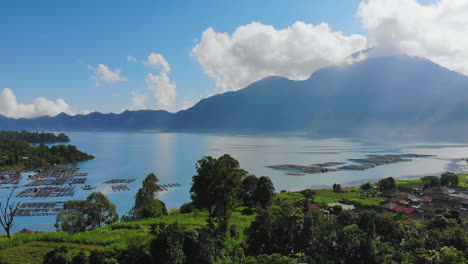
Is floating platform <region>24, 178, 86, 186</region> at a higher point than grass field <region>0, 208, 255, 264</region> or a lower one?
lower

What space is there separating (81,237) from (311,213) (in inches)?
504

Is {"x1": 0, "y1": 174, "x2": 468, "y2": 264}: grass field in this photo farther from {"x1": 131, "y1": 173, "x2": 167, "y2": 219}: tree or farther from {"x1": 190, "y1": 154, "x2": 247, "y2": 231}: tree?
{"x1": 131, "y1": 173, "x2": 167, "y2": 219}: tree

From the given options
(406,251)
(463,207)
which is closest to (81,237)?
(406,251)

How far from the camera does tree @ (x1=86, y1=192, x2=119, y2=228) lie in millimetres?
24602

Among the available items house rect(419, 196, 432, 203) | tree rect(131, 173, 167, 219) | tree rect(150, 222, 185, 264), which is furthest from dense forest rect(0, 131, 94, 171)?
house rect(419, 196, 432, 203)

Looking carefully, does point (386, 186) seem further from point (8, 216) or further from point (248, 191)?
point (8, 216)

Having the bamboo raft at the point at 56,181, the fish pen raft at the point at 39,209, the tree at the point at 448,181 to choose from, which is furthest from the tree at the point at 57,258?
the tree at the point at 448,181

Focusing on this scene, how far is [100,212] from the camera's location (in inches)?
984

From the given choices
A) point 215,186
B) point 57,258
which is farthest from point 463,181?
point 57,258

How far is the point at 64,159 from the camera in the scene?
75.8 m

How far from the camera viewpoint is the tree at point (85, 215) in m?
23.3

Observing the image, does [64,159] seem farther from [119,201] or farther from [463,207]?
[463,207]

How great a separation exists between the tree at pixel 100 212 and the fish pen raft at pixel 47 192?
19423 millimetres

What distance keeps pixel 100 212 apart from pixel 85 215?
1.15 meters
